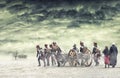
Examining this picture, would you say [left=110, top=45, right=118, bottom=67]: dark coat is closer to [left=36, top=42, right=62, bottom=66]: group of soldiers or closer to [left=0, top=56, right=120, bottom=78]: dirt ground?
[left=0, top=56, right=120, bottom=78]: dirt ground

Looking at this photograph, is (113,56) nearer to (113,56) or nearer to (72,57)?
(113,56)

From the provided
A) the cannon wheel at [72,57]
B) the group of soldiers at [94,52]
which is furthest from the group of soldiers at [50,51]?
the cannon wheel at [72,57]

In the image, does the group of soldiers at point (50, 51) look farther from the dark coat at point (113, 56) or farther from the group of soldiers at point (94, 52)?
the dark coat at point (113, 56)

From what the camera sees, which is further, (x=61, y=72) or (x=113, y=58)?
(x=113, y=58)

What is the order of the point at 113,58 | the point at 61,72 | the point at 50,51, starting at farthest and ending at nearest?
the point at 50,51 < the point at 113,58 < the point at 61,72

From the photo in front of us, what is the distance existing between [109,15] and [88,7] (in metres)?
4.03

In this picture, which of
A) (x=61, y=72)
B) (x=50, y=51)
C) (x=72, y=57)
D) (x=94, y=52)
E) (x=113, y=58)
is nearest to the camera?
(x=61, y=72)

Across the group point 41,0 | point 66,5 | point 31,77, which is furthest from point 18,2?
point 31,77

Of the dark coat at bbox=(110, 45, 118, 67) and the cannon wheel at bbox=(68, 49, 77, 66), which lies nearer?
the dark coat at bbox=(110, 45, 118, 67)

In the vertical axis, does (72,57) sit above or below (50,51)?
below

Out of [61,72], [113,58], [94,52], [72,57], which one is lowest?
[61,72]

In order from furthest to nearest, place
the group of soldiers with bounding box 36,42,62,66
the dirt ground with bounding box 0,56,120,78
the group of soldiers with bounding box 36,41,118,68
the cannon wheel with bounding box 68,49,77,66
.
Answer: the group of soldiers with bounding box 36,42,62,66, the cannon wheel with bounding box 68,49,77,66, the group of soldiers with bounding box 36,41,118,68, the dirt ground with bounding box 0,56,120,78

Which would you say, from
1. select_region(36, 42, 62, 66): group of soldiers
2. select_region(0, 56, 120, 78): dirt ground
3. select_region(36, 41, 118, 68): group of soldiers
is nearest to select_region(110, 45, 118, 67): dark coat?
select_region(36, 41, 118, 68): group of soldiers

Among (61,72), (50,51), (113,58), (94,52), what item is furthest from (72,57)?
(113,58)
